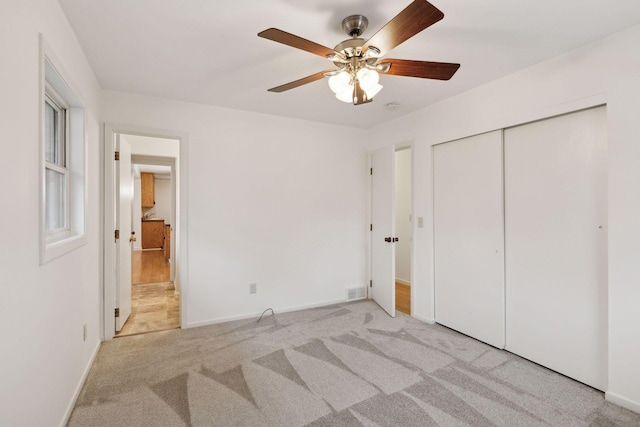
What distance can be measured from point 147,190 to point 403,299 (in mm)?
8465

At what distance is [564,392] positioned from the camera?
2.07 meters

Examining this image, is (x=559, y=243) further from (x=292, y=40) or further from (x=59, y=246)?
(x=59, y=246)

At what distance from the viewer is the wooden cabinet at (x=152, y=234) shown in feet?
31.2

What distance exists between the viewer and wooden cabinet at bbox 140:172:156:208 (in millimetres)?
9273

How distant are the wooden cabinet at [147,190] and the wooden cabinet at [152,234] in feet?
1.89

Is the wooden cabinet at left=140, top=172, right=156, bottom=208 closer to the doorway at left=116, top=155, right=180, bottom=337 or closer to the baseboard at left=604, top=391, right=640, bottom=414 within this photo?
the doorway at left=116, top=155, right=180, bottom=337

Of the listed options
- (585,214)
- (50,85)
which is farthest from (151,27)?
(585,214)

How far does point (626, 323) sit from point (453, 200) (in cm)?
155

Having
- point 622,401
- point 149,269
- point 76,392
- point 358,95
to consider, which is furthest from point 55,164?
point 149,269

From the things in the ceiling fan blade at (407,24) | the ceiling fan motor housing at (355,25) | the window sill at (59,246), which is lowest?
the window sill at (59,246)

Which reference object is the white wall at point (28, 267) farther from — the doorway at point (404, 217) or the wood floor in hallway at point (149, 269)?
the doorway at point (404, 217)

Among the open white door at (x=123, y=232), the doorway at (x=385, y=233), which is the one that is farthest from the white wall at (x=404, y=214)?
the open white door at (x=123, y=232)

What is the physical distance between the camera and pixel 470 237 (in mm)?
2947

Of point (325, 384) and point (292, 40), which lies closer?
point (292, 40)
